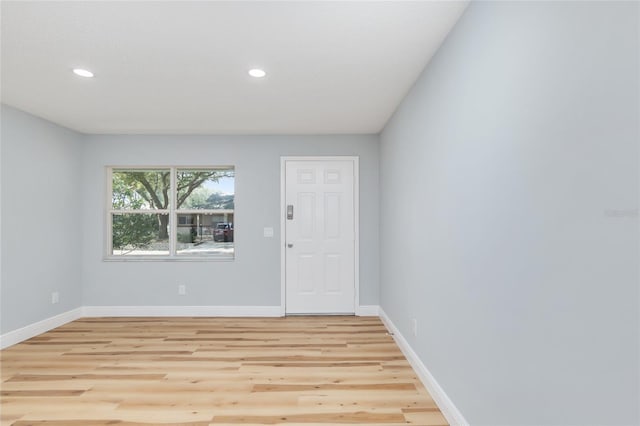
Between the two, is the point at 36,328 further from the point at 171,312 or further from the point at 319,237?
the point at 319,237

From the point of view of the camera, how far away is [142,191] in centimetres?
465

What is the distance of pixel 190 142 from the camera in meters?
4.52

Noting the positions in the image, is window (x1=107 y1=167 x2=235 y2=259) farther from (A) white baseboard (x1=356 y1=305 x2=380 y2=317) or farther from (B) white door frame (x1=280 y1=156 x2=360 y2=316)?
(A) white baseboard (x1=356 y1=305 x2=380 y2=317)

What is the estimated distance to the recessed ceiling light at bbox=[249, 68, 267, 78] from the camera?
258cm

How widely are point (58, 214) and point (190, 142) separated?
70.5 inches

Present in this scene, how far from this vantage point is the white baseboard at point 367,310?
447 centimetres

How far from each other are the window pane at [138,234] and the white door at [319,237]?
5.73 feet

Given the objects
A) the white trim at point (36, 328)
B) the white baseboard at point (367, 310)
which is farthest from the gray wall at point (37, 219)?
the white baseboard at point (367, 310)

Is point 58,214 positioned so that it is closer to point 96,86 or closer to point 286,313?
point 96,86

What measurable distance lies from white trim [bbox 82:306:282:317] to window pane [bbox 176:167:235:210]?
1.38 metres

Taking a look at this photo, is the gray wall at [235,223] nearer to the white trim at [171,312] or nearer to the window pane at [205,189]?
the white trim at [171,312]

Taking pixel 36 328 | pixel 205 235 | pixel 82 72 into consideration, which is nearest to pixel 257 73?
pixel 82 72

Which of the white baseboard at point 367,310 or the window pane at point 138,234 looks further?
the window pane at point 138,234

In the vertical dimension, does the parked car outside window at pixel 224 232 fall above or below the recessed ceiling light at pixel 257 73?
below
